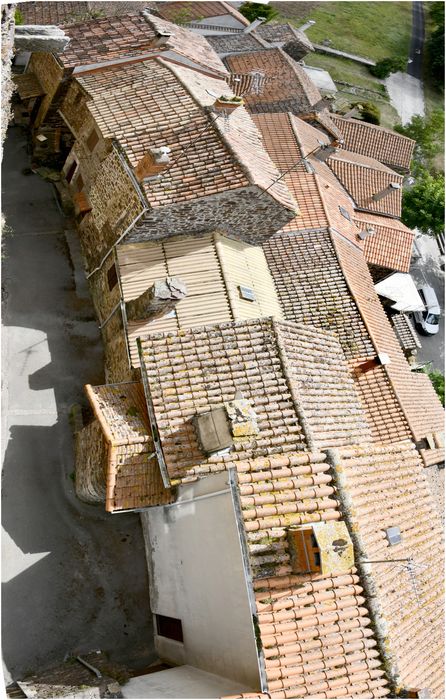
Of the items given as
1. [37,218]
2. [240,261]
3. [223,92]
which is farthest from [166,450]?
[223,92]

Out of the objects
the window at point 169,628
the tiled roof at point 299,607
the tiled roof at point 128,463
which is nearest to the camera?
the tiled roof at point 299,607

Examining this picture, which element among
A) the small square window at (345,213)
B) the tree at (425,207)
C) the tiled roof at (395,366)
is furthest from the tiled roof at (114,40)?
the tree at (425,207)

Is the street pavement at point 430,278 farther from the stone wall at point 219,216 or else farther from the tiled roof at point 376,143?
the stone wall at point 219,216

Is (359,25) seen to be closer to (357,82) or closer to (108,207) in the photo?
(357,82)

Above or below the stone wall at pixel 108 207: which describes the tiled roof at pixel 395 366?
below

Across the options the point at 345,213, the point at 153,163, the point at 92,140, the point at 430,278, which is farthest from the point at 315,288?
the point at 430,278

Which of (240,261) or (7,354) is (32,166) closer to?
(7,354)

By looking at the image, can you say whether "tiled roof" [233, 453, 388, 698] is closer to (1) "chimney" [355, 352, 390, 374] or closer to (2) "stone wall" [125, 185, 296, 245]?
(2) "stone wall" [125, 185, 296, 245]
